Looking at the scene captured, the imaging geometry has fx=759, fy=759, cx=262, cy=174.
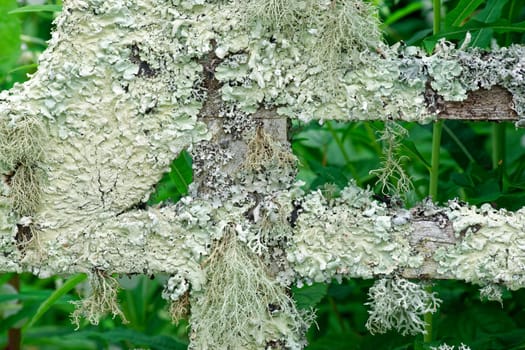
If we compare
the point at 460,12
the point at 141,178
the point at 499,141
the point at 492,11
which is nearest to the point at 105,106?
the point at 141,178

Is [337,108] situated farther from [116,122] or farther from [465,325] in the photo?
[465,325]

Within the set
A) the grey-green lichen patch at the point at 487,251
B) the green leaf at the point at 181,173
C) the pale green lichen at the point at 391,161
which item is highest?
the pale green lichen at the point at 391,161

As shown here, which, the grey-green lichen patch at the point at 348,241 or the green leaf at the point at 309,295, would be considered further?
the green leaf at the point at 309,295

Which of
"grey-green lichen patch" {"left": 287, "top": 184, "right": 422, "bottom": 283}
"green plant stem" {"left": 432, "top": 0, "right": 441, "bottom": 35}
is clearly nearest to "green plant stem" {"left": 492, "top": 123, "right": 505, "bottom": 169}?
"green plant stem" {"left": 432, "top": 0, "right": 441, "bottom": 35}

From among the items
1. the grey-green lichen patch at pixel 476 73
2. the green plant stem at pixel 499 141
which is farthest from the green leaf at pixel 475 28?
the green plant stem at pixel 499 141

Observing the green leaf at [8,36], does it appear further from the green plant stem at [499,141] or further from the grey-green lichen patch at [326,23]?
the green plant stem at [499,141]

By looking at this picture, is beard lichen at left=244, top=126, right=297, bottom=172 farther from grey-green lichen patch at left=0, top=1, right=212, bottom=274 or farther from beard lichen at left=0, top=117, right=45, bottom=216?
beard lichen at left=0, top=117, right=45, bottom=216

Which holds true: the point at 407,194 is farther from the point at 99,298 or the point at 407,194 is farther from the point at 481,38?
the point at 99,298

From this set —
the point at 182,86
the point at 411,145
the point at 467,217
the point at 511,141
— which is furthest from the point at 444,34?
the point at 511,141
